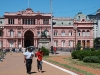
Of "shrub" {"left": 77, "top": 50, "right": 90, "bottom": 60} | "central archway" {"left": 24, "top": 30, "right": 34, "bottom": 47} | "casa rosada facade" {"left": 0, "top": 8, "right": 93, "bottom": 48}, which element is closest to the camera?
"shrub" {"left": 77, "top": 50, "right": 90, "bottom": 60}

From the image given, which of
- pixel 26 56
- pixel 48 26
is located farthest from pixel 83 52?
pixel 48 26

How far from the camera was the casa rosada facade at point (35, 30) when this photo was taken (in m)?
84.1

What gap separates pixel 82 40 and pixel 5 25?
28.5 metres

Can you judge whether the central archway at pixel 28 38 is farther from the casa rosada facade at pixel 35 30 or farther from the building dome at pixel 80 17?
the building dome at pixel 80 17

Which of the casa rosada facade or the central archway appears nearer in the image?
the casa rosada facade

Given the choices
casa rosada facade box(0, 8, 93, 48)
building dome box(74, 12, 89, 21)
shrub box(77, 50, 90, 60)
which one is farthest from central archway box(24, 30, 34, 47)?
shrub box(77, 50, 90, 60)

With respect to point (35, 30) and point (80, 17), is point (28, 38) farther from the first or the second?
point (80, 17)

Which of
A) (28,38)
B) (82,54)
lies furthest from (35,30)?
(82,54)

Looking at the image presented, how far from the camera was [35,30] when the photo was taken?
84562 mm

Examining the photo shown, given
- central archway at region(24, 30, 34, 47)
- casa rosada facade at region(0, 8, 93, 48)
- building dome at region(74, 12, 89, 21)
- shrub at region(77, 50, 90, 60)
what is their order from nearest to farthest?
shrub at region(77, 50, 90, 60) < casa rosada facade at region(0, 8, 93, 48) < central archway at region(24, 30, 34, 47) < building dome at region(74, 12, 89, 21)

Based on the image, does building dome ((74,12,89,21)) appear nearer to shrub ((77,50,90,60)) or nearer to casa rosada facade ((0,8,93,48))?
casa rosada facade ((0,8,93,48))

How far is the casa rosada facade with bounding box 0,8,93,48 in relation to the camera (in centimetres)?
8406

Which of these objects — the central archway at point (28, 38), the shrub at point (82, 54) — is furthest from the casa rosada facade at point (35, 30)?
the shrub at point (82, 54)

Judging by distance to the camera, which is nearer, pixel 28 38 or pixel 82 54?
pixel 82 54
